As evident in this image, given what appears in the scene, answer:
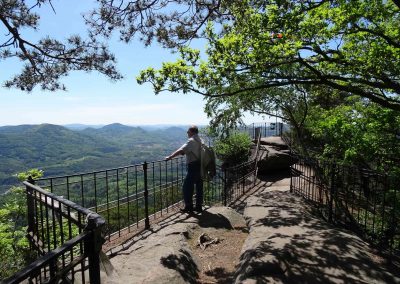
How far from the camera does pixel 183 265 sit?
5.16 metres

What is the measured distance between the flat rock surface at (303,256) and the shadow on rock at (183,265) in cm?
74

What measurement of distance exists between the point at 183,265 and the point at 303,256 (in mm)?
1869

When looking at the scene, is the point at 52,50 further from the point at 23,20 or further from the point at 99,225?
the point at 99,225

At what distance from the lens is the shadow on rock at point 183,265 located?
4.93 m

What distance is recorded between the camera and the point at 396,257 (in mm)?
5578

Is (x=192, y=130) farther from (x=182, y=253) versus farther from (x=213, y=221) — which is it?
(x=182, y=253)

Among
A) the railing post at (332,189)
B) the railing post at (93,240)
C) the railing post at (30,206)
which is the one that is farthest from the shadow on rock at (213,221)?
the railing post at (93,240)

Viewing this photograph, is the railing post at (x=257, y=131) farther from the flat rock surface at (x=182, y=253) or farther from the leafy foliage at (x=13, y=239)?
the leafy foliage at (x=13, y=239)

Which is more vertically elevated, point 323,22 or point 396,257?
point 323,22

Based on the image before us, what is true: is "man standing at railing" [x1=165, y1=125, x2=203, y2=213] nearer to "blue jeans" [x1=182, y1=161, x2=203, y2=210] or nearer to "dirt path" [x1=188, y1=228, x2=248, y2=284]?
"blue jeans" [x1=182, y1=161, x2=203, y2=210]

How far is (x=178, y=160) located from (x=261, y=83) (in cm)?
334

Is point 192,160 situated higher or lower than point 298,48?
lower

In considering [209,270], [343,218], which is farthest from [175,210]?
[343,218]

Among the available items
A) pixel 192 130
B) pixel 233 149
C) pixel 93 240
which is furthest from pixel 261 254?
pixel 233 149
